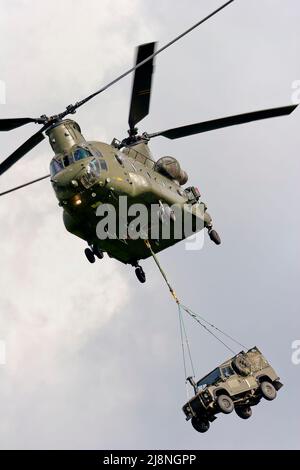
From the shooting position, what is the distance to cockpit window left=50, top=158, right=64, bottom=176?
3381cm

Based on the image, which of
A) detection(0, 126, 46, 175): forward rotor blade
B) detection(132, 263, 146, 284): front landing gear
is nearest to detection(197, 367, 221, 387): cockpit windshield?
detection(132, 263, 146, 284): front landing gear

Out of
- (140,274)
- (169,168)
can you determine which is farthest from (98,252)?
(169,168)

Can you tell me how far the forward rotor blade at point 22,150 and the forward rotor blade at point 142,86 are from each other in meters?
4.18

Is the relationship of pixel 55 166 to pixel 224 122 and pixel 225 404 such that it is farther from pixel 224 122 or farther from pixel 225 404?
pixel 225 404

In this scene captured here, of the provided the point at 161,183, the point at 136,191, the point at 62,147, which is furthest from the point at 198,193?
the point at 62,147

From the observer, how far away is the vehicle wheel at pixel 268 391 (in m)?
37.5

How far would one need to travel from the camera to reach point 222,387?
36.5 m

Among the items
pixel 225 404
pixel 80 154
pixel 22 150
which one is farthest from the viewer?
pixel 225 404

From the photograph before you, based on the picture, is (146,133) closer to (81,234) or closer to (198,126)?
(198,126)

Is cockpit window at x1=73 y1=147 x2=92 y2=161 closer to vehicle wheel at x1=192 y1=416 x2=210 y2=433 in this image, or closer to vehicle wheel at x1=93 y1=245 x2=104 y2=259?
vehicle wheel at x1=93 y1=245 x2=104 y2=259

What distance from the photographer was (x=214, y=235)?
4069 centimetres

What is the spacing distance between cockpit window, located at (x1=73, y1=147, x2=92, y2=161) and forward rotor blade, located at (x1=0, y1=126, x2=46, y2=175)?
2.02 metres

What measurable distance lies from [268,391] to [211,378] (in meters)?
2.61

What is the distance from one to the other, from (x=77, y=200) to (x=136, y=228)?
4.00m
